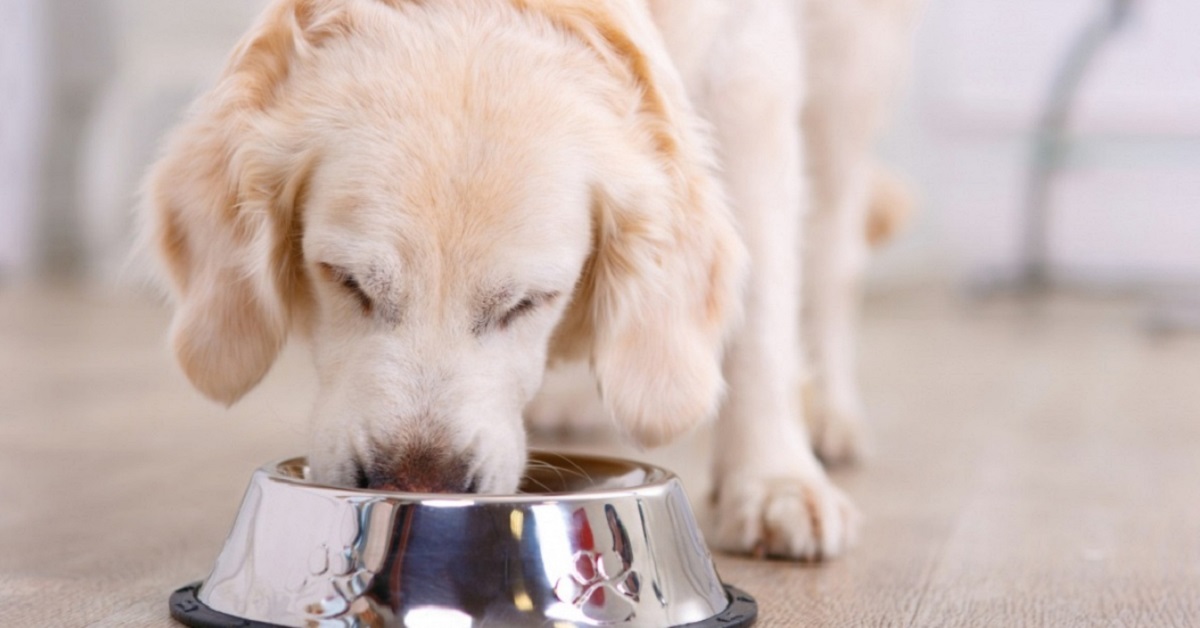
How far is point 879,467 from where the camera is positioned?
98.0 inches

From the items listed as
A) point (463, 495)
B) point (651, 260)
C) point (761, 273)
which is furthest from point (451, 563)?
point (761, 273)

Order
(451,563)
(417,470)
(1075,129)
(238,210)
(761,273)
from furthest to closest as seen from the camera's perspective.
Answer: (1075,129), (761,273), (238,210), (417,470), (451,563)

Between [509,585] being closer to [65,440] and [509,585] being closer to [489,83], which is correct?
[489,83]

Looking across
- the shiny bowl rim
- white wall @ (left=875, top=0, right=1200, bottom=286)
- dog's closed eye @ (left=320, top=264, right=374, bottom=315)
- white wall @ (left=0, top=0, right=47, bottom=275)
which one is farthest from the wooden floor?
white wall @ (left=0, top=0, right=47, bottom=275)

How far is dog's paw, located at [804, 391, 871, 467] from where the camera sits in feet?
8.37

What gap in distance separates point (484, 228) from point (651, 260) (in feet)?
0.93

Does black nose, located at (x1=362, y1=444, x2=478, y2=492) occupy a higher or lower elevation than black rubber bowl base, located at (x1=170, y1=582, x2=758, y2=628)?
higher

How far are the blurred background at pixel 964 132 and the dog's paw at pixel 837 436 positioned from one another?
412 cm

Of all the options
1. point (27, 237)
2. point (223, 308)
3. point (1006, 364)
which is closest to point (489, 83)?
point (223, 308)

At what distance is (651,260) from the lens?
63.4 inches

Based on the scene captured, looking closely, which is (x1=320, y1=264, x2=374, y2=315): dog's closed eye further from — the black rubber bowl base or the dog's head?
the black rubber bowl base

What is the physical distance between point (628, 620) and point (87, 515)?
2.94 feet

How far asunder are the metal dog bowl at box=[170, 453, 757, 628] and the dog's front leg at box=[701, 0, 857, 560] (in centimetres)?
49

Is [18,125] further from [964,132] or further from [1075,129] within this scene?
[1075,129]
